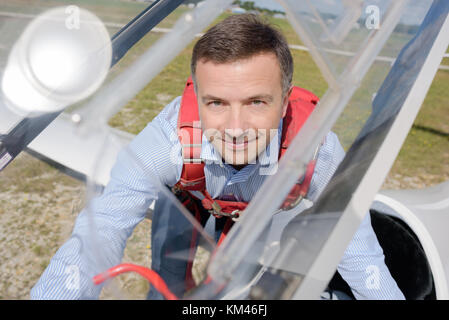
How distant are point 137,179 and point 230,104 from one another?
0.88ft

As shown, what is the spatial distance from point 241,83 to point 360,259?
482 millimetres

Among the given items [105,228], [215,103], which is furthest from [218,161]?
[105,228]

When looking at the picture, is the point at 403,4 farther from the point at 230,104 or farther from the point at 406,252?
the point at 406,252

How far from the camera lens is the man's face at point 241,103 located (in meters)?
0.81

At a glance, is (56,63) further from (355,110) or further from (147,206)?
(355,110)

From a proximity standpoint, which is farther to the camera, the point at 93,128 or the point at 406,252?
the point at 406,252

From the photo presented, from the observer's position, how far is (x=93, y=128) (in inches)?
21.5

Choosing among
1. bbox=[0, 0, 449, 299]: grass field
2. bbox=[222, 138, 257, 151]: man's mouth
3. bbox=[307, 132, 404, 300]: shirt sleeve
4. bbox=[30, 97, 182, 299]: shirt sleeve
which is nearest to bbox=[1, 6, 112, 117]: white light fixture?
bbox=[0, 0, 449, 299]: grass field

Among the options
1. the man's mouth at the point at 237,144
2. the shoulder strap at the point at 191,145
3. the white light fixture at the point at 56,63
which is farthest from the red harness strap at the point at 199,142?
the white light fixture at the point at 56,63

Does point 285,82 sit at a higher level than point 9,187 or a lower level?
higher

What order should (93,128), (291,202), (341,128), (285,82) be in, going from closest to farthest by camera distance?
(93,128) < (291,202) < (341,128) < (285,82)

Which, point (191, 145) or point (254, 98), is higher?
point (254, 98)

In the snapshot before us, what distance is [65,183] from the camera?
125 centimetres

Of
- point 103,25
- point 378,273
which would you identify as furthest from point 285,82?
point 103,25
